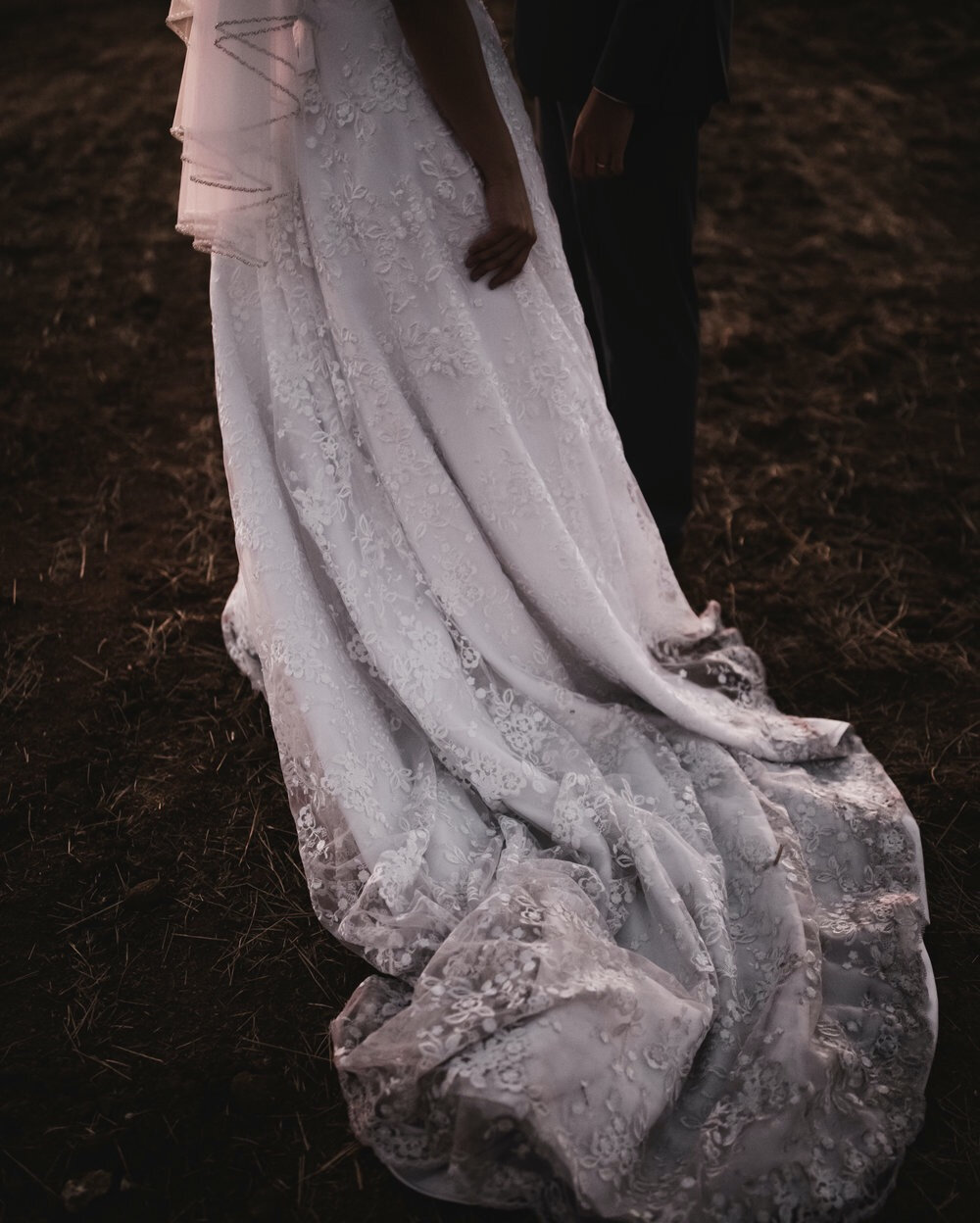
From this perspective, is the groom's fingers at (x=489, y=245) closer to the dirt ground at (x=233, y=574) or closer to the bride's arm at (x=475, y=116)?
the bride's arm at (x=475, y=116)

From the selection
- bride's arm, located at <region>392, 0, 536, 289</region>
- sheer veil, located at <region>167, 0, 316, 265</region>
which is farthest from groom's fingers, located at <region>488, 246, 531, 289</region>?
sheer veil, located at <region>167, 0, 316, 265</region>

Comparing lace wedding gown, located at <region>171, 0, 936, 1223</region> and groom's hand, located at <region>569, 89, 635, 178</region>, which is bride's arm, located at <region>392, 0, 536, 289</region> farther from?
groom's hand, located at <region>569, 89, 635, 178</region>

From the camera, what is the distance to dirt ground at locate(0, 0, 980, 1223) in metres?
1.67

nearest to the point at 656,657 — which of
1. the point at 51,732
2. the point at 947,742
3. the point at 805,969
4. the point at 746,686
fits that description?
the point at 746,686

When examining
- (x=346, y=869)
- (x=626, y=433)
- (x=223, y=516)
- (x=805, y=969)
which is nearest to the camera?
(x=805, y=969)

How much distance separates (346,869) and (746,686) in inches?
38.3

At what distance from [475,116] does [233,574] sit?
55.5 inches

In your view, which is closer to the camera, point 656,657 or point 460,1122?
point 460,1122

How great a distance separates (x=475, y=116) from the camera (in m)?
1.74

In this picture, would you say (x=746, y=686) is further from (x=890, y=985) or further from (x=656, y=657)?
(x=890, y=985)

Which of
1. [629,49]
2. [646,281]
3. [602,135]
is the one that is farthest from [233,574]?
[629,49]

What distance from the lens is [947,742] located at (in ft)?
7.40

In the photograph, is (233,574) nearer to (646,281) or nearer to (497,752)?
(497,752)

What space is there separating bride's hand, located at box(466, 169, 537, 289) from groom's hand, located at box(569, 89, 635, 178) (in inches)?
15.6
